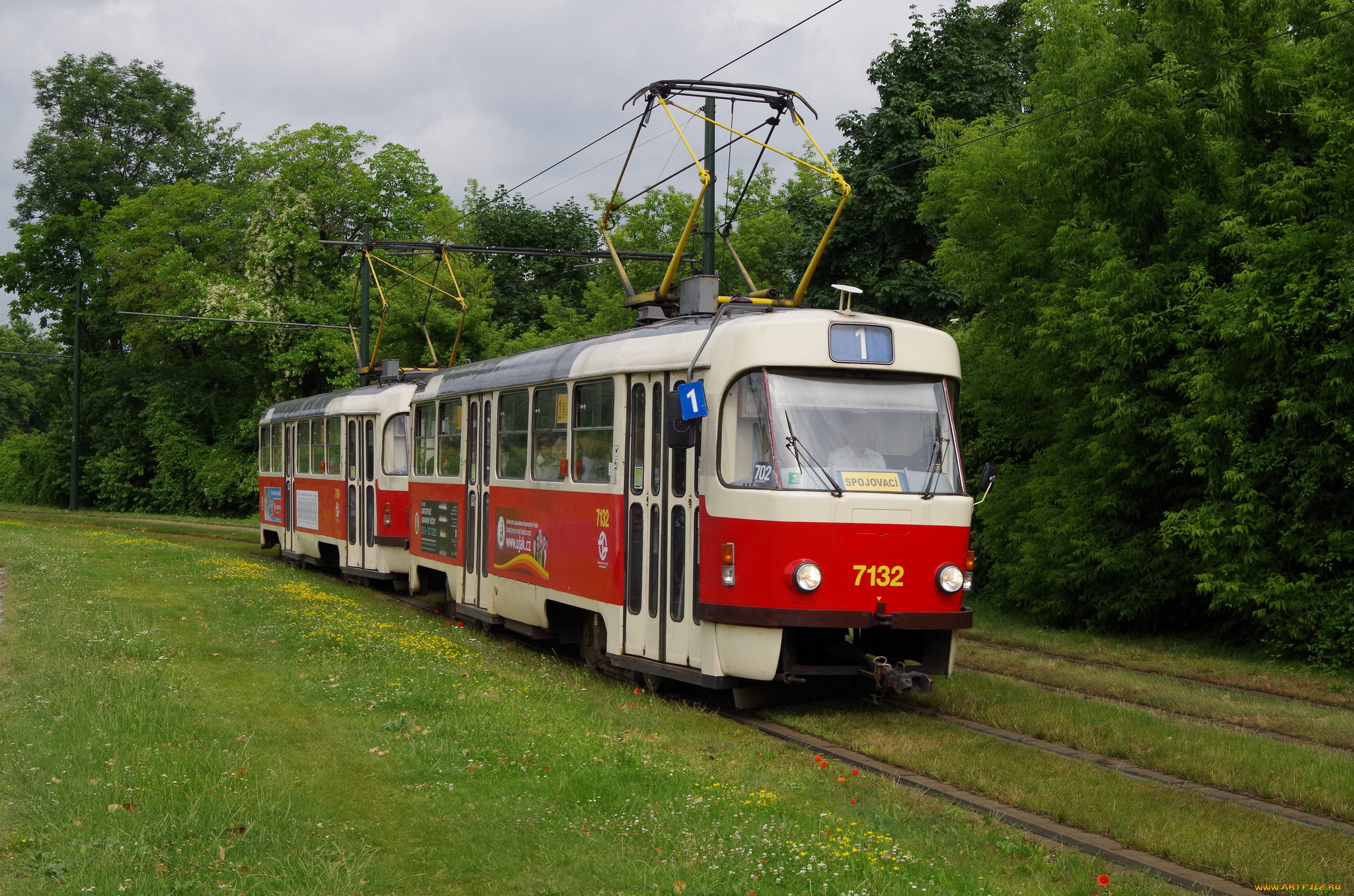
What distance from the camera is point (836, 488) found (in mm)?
9797

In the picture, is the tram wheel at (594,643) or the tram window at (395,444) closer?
the tram wheel at (594,643)

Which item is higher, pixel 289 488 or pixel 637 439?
pixel 637 439

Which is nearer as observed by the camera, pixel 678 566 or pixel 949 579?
pixel 949 579

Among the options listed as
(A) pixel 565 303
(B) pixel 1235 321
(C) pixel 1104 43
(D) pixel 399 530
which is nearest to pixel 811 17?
(C) pixel 1104 43

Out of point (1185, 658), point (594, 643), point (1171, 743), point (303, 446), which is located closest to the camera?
point (1171, 743)

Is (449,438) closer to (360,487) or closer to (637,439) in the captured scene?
(360,487)

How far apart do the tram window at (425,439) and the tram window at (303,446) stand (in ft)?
23.9

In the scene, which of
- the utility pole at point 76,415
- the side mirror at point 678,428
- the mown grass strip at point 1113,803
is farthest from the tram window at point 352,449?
the utility pole at point 76,415

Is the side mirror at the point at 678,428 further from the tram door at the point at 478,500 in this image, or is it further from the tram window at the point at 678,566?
the tram door at the point at 478,500

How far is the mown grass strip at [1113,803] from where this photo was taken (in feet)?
21.2

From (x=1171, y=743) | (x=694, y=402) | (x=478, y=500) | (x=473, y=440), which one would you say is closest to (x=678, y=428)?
(x=694, y=402)

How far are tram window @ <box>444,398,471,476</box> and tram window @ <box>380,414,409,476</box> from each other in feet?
12.7

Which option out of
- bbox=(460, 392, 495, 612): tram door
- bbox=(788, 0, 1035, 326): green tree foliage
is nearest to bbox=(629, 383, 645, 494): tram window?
bbox=(460, 392, 495, 612): tram door

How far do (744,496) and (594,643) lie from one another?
3.24 metres
